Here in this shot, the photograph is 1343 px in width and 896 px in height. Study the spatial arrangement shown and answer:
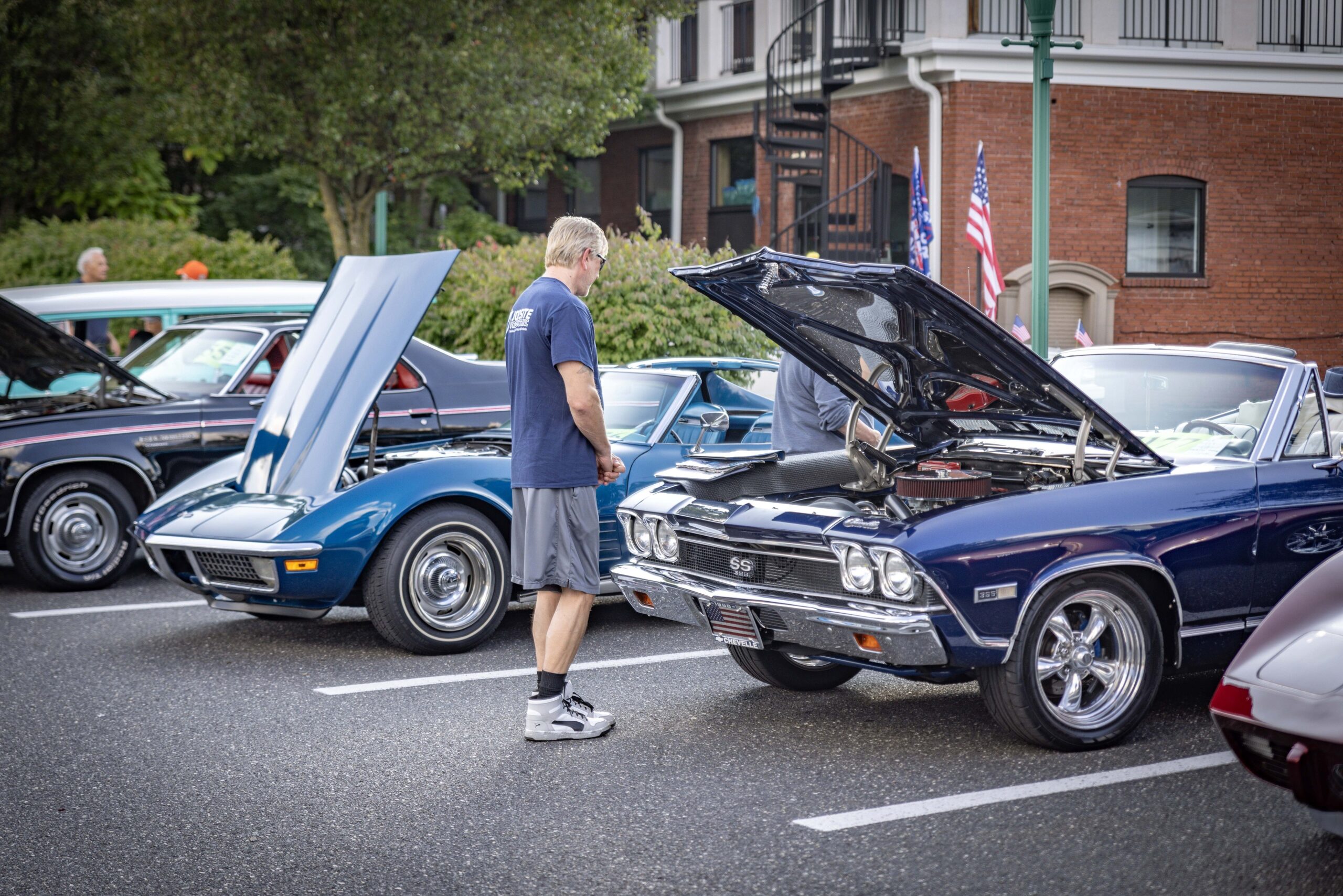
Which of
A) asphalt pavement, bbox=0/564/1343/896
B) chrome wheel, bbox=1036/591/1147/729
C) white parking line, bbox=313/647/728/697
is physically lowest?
asphalt pavement, bbox=0/564/1343/896

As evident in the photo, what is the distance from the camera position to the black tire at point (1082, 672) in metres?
5.16

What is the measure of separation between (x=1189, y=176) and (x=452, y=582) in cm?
1530

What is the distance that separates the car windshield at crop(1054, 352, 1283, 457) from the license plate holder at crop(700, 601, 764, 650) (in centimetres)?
188

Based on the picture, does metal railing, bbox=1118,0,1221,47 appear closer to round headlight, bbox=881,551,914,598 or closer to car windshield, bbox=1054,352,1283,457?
car windshield, bbox=1054,352,1283,457

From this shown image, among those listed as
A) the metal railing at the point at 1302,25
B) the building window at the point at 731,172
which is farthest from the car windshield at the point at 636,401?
the building window at the point at 731,172

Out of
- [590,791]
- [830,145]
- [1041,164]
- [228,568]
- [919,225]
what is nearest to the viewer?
[590,791]

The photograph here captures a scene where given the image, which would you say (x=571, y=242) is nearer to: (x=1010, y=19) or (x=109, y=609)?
(x=109, y=609)

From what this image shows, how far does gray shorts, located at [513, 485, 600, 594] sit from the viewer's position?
5719mm

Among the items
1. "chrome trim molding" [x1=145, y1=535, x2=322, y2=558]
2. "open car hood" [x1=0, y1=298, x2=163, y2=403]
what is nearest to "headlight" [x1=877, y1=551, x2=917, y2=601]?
"chrome trim molding" [x1=145, y1=535, x2=322, y2=558]

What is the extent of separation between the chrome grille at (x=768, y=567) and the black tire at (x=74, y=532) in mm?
4895

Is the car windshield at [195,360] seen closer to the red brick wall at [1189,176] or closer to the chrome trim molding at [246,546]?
the chrome trim molding at [246,546]

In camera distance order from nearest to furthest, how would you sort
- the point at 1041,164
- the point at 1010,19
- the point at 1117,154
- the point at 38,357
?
the point at 38,357 → the point at 1041,164 → the point at 1010,19 → the point at 1117,154

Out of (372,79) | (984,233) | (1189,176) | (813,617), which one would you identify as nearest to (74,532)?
(813,617)

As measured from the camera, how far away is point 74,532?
924 centimetres
